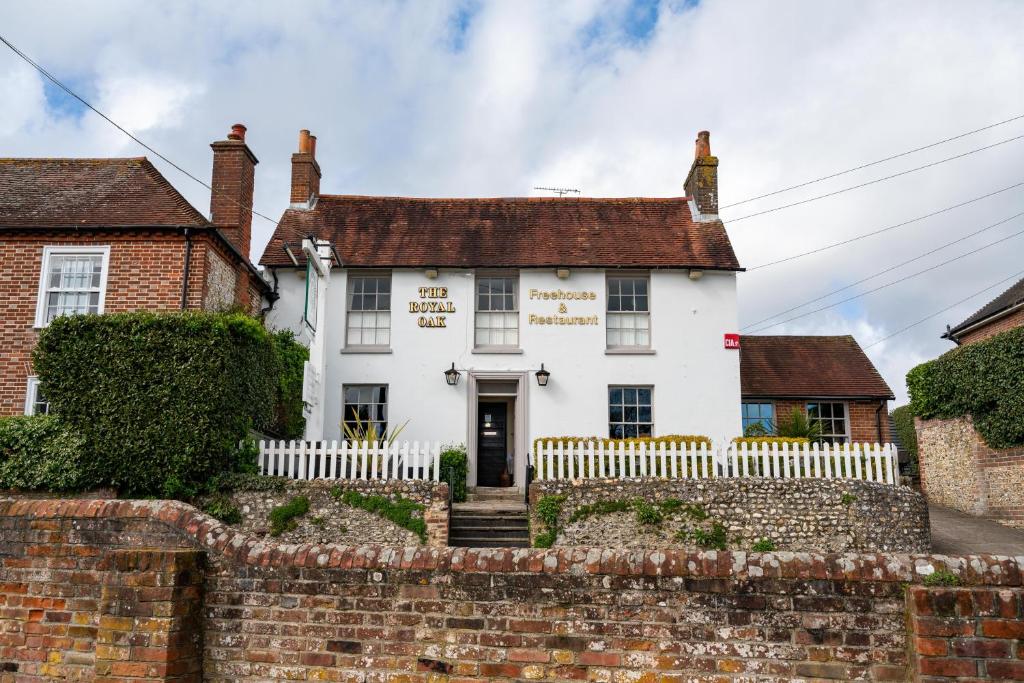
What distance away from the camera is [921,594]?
4223mm

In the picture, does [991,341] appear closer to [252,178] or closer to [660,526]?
[660,526]

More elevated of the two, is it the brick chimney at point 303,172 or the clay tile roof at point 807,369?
the brick chimney at point 303,172

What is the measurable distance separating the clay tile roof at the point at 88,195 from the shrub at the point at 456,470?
7.16 meters

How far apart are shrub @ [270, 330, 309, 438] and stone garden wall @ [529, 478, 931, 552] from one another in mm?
6329

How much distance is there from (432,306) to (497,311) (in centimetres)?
163

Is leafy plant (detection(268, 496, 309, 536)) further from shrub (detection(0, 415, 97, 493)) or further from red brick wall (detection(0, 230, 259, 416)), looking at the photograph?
red brick wall (detection(0, 230, 259, 416))

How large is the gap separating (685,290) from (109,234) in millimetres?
13232

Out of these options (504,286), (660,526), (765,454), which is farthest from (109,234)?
(765,454)

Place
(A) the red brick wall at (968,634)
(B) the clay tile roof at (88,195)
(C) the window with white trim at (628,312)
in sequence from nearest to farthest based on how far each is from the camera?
(A) the red brick wall at (968,634), (B) the clay tile roof at (88,195), (C) the window with white trim at (628,312)

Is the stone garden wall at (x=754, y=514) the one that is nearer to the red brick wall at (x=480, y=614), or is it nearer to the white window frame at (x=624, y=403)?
the white window frame at (x=624, y=403)

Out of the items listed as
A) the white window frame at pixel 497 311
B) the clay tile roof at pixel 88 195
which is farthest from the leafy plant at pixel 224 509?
the white window frame at pixel 497 311

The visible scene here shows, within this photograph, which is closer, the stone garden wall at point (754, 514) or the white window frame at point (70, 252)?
the stone garden wall at point (754, 514)

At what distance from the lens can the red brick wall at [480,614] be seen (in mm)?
4426

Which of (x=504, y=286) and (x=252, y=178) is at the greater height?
(x=252, y=178)
